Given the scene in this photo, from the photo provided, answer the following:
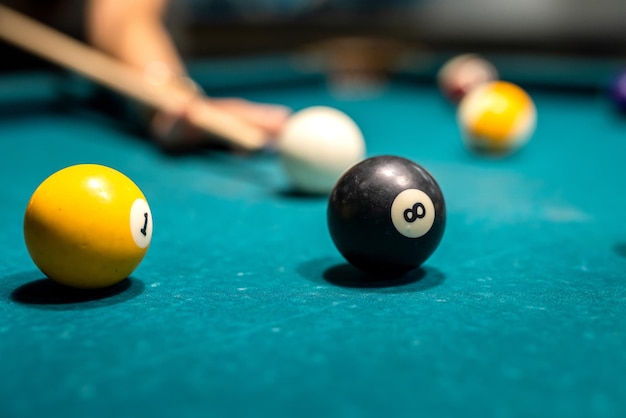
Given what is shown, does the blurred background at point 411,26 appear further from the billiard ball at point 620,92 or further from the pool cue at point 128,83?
the pool cue at point 128,83

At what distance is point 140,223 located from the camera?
5.94ft

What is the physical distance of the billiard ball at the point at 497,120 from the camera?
11.8 feet

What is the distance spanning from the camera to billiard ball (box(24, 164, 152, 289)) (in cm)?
172

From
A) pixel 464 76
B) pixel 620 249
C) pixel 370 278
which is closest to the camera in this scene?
pixel 370 278

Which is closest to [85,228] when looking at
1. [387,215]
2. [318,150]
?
[387,215]

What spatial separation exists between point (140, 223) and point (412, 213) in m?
0.64

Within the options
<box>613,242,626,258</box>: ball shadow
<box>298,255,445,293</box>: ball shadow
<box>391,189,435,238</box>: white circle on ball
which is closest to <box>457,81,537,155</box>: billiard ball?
<box>613,242,626,258</box>: ball shadow

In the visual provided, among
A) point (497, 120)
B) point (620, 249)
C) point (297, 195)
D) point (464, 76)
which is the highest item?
point (464, 76)

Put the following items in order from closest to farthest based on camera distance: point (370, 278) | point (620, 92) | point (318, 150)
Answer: point (370, 278), point (318, 150), point (620, 92)

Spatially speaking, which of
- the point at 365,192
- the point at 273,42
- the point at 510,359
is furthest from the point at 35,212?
the point at 273,42

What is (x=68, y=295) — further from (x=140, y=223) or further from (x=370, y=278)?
(x=370, y=278)

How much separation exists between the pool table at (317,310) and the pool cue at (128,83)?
0.58ft

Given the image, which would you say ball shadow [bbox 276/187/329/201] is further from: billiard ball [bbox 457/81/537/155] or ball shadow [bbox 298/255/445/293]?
billiard ball [bbox 457/81/537/155]

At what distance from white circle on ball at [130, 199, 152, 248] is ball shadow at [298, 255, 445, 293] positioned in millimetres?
418
